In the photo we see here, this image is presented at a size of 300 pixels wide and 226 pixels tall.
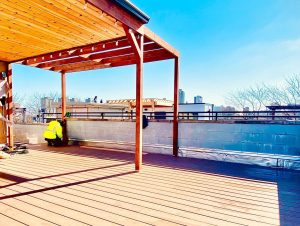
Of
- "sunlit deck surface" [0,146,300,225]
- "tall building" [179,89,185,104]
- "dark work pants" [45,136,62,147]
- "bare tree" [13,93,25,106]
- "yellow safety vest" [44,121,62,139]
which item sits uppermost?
"tall building" [179,89,185,104]

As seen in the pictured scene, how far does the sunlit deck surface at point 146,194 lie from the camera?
2219mm

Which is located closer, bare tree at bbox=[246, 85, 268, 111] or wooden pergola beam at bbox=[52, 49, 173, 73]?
wooden pergola beam at bbox=[52, 49, 173, 73]

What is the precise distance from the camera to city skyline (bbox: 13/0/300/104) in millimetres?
8961

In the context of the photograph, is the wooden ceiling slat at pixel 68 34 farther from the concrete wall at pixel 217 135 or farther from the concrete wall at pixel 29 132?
the concrete wall at pixel 29 132

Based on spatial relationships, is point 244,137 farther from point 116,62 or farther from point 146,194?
point 116,62

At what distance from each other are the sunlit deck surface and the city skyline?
3.22 meters

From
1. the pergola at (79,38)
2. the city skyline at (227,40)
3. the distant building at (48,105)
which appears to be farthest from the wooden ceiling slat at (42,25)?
the distant building at (48,105)

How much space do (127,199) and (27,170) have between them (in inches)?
103

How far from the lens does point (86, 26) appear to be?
13.8ft

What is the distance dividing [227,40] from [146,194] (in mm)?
17901

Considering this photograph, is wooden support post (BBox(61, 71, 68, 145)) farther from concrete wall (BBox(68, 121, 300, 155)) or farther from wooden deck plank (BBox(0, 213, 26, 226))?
wooden deck plank (BBox(0, 213, 26, 226))

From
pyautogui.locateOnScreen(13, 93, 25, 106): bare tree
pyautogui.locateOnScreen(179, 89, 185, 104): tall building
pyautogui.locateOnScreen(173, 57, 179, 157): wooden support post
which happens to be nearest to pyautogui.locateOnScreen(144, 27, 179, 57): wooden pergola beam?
pyautogui.locateOnScreen(173, 57, 179, 157): wooden support post

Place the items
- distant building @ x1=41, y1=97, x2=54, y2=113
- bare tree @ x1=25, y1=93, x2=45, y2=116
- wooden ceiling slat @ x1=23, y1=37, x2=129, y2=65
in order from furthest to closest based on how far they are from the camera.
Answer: bare tree @ x1=25, y1=93, x2=45, y2=116 → distant building @ x1=41, y1=97, x2=54, y2=113 → wooden ceiling slat @ x1=23, y1=37, x2=129, y2=65

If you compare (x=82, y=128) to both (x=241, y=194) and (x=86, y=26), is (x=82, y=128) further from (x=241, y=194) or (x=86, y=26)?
(x=241, y=194)
